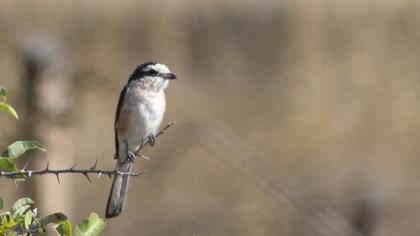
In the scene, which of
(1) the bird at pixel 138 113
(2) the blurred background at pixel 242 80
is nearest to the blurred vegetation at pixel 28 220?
(1) the bird at pixel 138 113

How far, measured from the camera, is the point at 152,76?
21.1ft

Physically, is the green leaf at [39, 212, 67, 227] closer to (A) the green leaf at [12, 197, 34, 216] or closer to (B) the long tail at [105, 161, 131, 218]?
(A) the green leaf at [12, 197, 34, 216]

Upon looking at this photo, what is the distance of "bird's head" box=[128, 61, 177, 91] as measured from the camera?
252 inches

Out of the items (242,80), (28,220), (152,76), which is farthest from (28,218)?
(242,80)

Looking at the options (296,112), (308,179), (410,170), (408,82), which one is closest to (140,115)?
(308,179)

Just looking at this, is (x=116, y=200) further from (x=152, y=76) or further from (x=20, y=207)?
(x=20, y=207)

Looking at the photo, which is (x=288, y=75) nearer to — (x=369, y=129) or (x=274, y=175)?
(x=369, y=129)

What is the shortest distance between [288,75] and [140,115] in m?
7.75

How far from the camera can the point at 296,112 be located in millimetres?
13516

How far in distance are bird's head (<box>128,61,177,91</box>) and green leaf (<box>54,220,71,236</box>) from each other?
3048mm

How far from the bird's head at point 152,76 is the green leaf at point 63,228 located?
3.05 metres

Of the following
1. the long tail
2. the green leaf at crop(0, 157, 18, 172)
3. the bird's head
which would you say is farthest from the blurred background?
the green leaf at crop(0, 157, 18, 172)

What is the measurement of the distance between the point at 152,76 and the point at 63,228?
3.14 metres

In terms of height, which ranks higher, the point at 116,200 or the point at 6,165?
the point at 6,165
